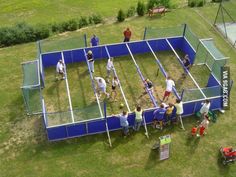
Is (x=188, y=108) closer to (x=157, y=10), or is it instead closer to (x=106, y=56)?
(x=106, y=56)

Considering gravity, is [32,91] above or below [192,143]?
above

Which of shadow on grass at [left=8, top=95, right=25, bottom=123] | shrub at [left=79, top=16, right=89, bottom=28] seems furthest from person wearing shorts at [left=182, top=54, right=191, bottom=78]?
shadow on grass at [left=8, top=95, right=25, bottom=123]

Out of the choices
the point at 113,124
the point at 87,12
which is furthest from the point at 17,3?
the point at 113,124

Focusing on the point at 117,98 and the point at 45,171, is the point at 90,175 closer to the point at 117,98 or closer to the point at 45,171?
the point at 45,171

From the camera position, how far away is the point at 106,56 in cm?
2181

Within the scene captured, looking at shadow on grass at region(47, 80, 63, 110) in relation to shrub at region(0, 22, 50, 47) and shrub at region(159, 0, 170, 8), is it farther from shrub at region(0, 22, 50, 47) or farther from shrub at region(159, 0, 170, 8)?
shrub at region(159, 0, 170, 8)

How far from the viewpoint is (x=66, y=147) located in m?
16.2

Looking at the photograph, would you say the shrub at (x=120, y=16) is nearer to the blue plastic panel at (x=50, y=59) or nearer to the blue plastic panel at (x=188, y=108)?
the blue plastic panel at (x=50, y=59)

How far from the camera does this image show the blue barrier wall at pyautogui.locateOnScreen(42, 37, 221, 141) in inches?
641

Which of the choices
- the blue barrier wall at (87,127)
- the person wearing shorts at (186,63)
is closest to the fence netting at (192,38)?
the person wearing shorts at (186,63)

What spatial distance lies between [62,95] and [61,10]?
14.3 meters

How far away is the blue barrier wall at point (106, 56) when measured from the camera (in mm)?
16281

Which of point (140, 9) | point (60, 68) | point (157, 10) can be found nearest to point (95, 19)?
point (140, 9)

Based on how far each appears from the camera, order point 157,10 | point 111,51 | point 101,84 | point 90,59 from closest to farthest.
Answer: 1. point 101,84
2. point 90,59
3. point 111,51
4. point 157,10
